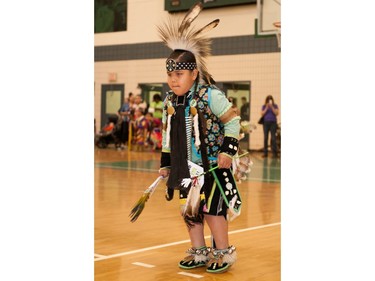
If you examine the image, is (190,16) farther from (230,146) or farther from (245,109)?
(245,109)

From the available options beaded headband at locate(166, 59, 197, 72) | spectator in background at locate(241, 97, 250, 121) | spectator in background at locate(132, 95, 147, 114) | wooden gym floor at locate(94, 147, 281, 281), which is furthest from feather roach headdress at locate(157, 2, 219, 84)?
spectator in background at locate(241, 97, 250, 121)

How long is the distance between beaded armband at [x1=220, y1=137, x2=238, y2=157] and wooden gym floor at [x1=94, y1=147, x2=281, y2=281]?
64 cm

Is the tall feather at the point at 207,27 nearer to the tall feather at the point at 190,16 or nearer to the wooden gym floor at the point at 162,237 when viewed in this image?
the tall feather at the point at 190,16

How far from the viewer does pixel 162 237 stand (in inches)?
165

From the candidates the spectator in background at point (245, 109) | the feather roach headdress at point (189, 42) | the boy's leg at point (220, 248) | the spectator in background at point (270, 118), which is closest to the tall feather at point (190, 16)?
the feather roach headdress at point (189, 42)

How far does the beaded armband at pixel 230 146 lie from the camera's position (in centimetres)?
312

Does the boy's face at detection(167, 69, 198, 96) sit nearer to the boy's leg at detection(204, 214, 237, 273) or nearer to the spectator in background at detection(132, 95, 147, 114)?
the boy's leg at detection(204, 214, 237, 273)

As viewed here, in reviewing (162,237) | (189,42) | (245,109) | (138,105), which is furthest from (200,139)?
(245,109)

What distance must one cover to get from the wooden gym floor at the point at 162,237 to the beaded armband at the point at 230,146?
637mm

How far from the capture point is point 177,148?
3219mm
